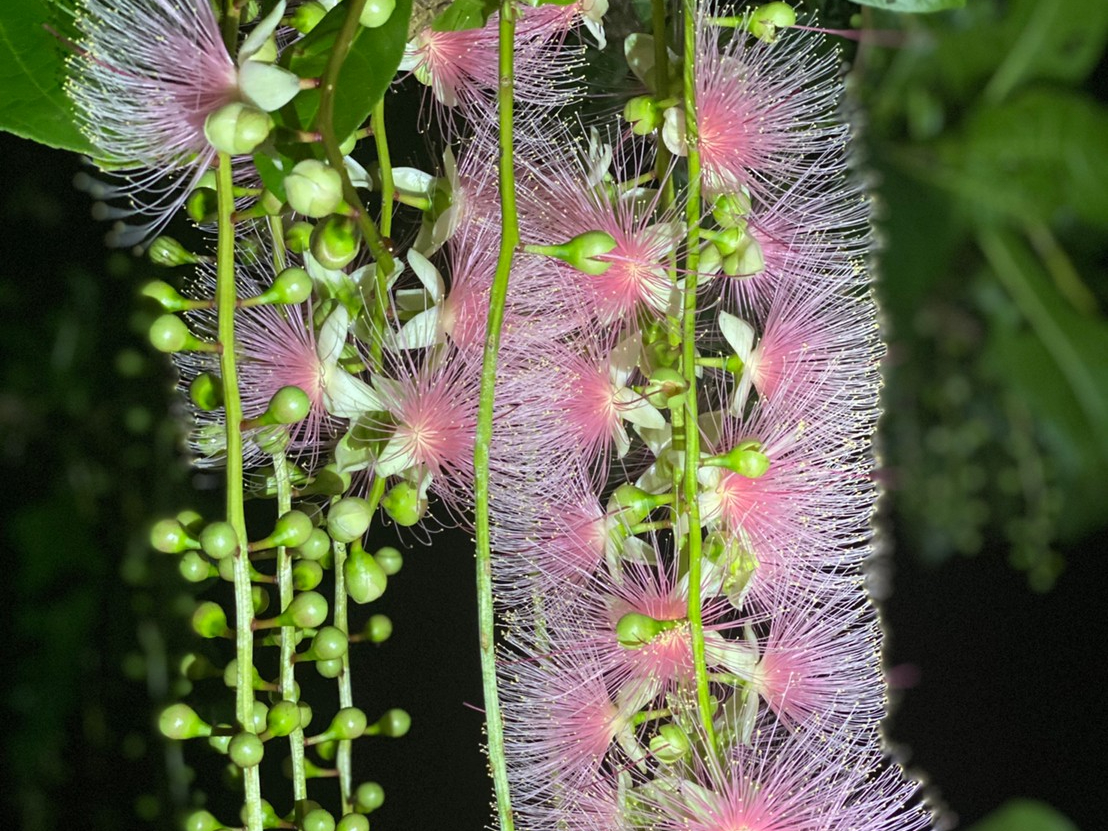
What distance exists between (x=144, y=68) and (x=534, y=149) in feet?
0.50

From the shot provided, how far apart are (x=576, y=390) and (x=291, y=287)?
126mm

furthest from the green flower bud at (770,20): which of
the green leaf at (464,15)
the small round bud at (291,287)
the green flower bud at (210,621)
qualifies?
the green flower bud at (210,621)

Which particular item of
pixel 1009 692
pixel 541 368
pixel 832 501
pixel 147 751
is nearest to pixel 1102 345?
pixel 1009 692

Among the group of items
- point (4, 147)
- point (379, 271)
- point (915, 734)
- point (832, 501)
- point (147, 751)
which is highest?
point (4, 147)

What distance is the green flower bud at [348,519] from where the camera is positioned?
391 millimetres

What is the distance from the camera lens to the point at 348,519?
Result: 391mm

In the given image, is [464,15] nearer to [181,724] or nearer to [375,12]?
[375,12]

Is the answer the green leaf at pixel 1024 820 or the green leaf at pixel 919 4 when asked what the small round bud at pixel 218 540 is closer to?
the green leaf at pixel 919 4

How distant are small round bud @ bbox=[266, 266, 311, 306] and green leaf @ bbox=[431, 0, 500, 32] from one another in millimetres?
128

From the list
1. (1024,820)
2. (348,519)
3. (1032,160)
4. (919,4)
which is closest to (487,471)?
(348,519)

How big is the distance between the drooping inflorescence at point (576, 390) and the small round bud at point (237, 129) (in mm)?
32

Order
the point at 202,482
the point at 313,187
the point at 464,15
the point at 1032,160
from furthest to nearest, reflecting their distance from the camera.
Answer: the point at 1032,160
the point at 202,482
the point at 464,15
the point at 313,187

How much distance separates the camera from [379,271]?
383mm

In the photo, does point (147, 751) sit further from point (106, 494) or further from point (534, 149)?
point (534, 149)
